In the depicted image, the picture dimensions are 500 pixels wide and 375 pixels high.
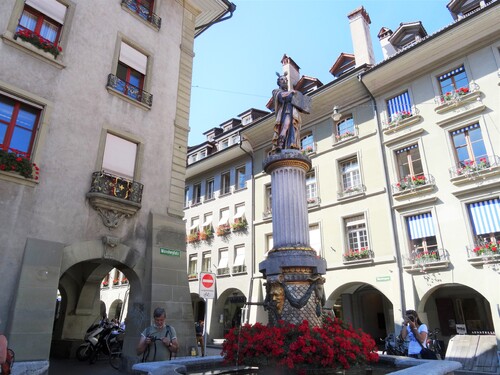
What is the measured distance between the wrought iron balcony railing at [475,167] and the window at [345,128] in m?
6.28

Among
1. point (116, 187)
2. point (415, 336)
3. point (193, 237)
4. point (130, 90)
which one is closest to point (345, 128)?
point (130, 90)

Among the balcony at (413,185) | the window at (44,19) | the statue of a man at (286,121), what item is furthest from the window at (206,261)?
the statue of a man at (286,121)

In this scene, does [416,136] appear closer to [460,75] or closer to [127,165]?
[460,75]

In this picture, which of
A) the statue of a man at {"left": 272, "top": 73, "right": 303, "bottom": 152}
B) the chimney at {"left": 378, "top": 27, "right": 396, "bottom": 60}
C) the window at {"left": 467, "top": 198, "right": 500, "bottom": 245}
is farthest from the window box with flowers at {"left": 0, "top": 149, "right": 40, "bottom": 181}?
the chimney at {"left": 378, "top": 27, "right": 396, "bottom": 60}

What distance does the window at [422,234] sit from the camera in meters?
16.8

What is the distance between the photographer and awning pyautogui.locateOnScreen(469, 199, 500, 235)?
Answer: 15.2m

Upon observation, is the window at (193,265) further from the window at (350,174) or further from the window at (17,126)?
the window at (17,126)

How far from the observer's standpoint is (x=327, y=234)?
20844mm

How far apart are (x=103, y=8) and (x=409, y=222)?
16.3m

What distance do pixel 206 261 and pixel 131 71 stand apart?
1876 centimetres

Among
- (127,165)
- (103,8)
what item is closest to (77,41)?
(103,8)

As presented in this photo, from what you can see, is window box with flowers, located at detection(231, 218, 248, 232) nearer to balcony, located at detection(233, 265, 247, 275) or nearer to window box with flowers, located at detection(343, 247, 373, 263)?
balcony, located at detection(233, 265, 247, 275)

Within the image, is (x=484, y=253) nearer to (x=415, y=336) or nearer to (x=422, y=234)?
(x=422, y=234)

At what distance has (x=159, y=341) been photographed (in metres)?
5.70
